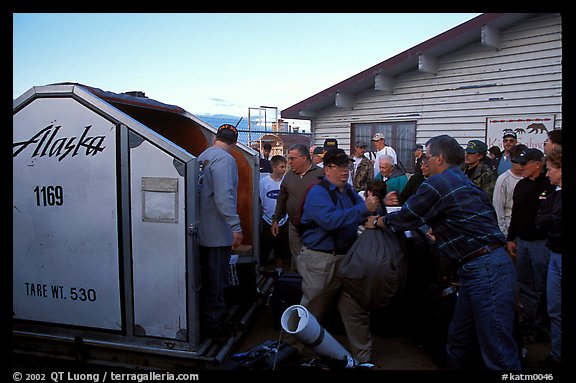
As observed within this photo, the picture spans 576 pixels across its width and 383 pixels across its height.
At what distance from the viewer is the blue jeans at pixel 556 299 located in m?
3.63

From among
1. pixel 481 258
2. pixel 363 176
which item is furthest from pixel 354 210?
pixel 363 176

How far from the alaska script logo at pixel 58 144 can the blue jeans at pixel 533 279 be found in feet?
14.8

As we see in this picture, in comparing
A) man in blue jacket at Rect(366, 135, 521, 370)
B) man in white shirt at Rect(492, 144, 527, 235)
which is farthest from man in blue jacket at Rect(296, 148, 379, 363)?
man in white shirt at Rect(492, 144, 527, 235)

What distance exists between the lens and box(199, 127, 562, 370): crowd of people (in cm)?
315

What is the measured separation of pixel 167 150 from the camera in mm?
3641

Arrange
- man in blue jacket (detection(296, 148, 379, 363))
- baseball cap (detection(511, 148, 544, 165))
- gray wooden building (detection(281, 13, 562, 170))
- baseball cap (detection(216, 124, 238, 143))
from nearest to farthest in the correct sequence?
man in blue jacket (detection(296, 148, 379, 363)), baseball cap (detection(216, 124, 238, 143)), baseball cap (detection(511, 148, 544, 165)), gray wooden building (detection(281, 13, 562, 170))

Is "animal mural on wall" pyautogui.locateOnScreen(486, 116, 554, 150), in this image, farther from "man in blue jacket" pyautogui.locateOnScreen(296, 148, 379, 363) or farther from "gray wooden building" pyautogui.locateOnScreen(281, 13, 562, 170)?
"man in blue jacket" pyautogui.locateOnScreen(296, 148, 379, 363)

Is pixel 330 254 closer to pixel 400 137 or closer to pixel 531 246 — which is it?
pixel 531 246

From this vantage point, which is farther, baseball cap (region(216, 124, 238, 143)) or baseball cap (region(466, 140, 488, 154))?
baseball cap (region(466, 140, 488, 154))

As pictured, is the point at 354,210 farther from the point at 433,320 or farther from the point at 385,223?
the point at 433,320

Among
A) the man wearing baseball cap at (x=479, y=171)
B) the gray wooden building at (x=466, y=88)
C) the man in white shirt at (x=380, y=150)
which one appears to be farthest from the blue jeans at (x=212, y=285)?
the gray wooden building at (x=466, y=88)

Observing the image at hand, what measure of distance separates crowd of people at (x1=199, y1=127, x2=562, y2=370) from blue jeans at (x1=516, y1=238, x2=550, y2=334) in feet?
0.03

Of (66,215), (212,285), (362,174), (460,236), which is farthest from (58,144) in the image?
(362,174)

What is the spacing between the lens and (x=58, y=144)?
384 centimetres
